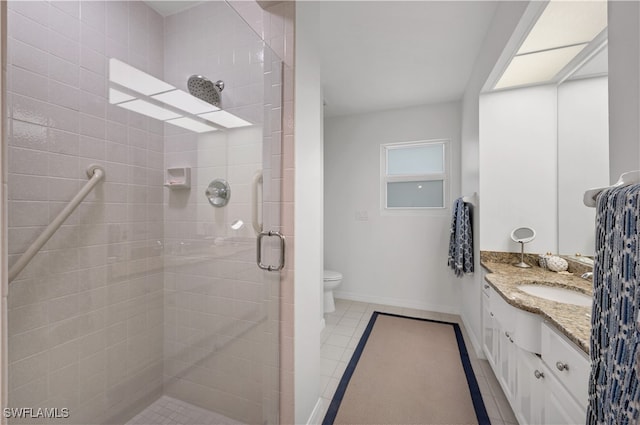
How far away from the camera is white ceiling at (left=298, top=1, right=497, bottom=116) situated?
1.67 meters

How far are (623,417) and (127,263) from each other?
1.64 metres

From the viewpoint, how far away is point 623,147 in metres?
0.74

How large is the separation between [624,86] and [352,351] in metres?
A: 2.24

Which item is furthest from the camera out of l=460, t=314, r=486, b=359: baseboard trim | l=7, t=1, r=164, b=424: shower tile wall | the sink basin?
l=460, t=314, r=486, b=359: baseboard trim

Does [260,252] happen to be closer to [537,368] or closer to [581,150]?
[537,368]

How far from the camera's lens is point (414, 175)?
3.21 m

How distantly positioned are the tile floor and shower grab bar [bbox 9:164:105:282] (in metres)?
1.59

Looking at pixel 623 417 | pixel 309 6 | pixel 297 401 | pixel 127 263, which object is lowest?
pixel 297 401

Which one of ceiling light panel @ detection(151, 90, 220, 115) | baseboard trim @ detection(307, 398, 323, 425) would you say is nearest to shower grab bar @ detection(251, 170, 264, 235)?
ceiling light panel @ detection(151, 90, 220, 115)

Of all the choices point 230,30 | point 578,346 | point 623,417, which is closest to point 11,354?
point 230,30

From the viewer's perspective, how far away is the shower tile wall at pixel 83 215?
0.81m

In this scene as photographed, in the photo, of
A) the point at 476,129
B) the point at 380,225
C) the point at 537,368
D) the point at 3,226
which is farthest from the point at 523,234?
the point at 3,226

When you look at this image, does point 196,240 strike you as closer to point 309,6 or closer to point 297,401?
point 297,401

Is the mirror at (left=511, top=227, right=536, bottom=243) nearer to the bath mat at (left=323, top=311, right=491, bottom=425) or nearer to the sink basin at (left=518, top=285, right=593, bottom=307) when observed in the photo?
the sink basin at (left=518, top=285, right=593, bottom=307)
